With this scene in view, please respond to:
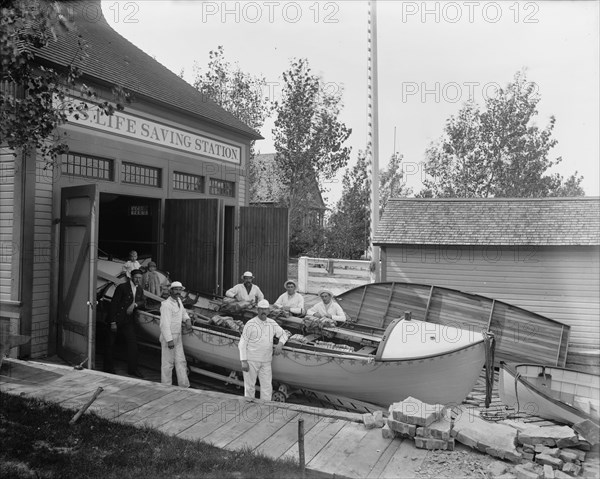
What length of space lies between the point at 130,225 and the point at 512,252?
11.0 m

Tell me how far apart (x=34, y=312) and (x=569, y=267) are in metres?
13.4

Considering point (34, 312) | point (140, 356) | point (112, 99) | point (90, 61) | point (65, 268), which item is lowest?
point (140, 356)

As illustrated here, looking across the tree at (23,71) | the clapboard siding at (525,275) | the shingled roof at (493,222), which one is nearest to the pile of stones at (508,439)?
the tree at (23,71)

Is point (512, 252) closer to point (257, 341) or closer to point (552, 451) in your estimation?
point (257, 341)

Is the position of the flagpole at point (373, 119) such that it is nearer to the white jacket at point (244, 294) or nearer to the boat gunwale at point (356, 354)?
the white jacket at point (244, 294)

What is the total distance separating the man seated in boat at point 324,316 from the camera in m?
10.4

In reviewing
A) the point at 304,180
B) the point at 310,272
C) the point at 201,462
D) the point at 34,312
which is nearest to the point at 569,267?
the point at 310,272

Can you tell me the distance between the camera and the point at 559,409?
295 inches

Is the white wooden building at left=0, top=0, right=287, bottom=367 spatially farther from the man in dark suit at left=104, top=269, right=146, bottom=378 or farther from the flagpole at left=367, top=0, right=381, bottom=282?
the flagpole at left=367, top=0, right=381, bottom=282

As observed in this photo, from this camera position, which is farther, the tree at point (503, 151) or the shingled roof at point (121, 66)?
the tree at point (503, 151)

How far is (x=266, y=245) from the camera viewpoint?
50.3 ft

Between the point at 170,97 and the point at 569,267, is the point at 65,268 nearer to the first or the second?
the point at 170,97

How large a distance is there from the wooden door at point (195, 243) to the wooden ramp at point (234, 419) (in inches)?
180

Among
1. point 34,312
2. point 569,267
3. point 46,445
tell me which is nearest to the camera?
point 46,445
